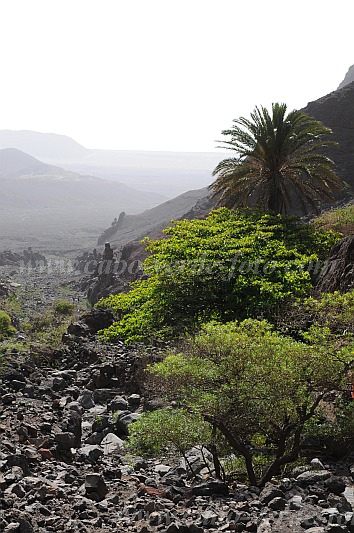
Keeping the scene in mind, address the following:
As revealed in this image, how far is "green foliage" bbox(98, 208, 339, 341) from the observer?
11.3m

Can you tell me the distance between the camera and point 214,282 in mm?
12133

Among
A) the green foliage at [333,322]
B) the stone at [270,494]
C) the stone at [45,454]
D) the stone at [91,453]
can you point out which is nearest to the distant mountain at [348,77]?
the green foliage at [333,322]

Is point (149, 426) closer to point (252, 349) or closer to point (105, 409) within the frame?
point (252, 349)

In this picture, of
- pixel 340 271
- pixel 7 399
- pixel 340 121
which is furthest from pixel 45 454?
pixel 340 121

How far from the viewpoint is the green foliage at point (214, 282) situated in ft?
37.1

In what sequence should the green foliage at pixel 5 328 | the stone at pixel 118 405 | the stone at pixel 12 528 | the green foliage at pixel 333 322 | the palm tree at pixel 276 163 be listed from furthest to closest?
1. the green foliage at pixel 5 328
2. the palm tree at pixel 276 163
3. the stone at pixel 118 405
4. the green foliage at pixel 333 322
5. the stone at pixel 12 528

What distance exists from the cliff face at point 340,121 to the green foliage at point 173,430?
1250 inches

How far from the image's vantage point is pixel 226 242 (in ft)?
44.0

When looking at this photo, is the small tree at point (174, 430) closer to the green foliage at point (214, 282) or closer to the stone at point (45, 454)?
the stone at point (45, 454)

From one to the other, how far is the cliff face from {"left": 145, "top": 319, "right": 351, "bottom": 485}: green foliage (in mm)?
31517

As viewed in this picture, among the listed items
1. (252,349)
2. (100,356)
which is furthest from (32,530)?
(100,356)

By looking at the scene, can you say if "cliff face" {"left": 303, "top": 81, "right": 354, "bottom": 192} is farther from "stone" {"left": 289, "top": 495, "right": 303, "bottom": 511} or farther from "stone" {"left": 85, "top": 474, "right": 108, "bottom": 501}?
"stone" {"left": 85, "top": 474, "right": 108, "bottom": 501}

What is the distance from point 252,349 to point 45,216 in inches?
6768

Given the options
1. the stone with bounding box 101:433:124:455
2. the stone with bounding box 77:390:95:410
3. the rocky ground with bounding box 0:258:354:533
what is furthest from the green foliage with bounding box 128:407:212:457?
the stone with bounding box 77:390:95:410
